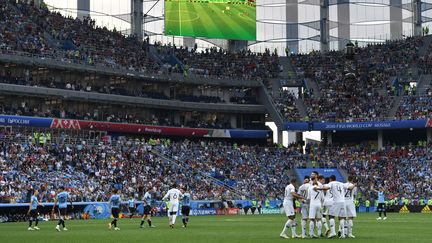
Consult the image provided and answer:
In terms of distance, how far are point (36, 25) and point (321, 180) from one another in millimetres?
61728

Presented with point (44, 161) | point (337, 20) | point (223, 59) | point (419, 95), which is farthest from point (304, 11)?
point (44, 161)

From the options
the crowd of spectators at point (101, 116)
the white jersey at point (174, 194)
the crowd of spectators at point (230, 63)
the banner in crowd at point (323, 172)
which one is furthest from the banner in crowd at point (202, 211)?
the crowd of spectators at point (230, 63)

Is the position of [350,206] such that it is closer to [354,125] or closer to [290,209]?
[290,209]

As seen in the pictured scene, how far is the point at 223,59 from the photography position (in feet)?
347

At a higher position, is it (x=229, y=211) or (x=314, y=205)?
(x=314, y=205)

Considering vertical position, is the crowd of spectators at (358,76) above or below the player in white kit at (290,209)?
above

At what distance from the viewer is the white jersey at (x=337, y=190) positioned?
32.3 metres

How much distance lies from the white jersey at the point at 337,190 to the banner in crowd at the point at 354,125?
206ft

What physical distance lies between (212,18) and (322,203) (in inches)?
2747

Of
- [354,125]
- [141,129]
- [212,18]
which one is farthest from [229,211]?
[212,18]

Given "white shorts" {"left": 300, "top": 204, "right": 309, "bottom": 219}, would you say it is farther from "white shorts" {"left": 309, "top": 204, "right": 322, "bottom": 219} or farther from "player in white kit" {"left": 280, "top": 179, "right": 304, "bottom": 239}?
"white shorts" {"left": 309, "top": 204, "right": 322, "bottom": 219}

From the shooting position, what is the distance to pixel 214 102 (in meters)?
102

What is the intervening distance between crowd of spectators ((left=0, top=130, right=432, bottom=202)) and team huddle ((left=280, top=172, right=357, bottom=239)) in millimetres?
30966

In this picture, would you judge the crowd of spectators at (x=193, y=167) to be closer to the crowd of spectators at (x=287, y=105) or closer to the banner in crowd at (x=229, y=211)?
the banner in crowd at (x=229, y=211)
